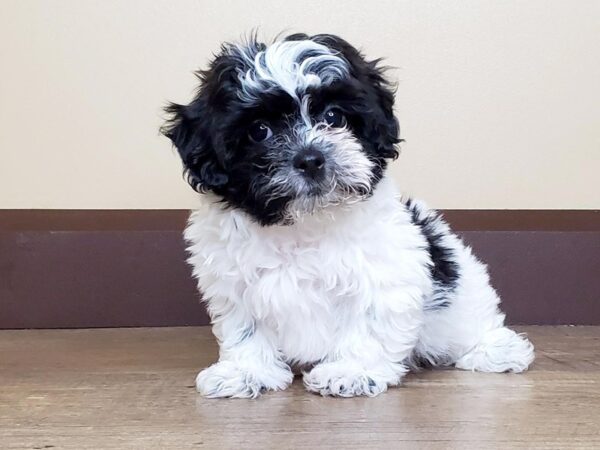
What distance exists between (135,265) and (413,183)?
86cm

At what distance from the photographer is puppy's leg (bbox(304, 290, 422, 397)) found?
1.86 m

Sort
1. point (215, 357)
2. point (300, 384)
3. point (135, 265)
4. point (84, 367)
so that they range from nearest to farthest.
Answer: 1. point (300, 384)
2. point (84, 367)
3. point (215, 357)
4. point (135, 265)

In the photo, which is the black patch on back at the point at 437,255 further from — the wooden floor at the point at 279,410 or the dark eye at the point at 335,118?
the dark eye at the point at 335,118

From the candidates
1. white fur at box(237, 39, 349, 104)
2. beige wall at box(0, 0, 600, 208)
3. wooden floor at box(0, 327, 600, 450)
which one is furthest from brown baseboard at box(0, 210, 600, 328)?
white fur at box(237, 39, 349, 104)

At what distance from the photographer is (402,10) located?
2641 millimetres

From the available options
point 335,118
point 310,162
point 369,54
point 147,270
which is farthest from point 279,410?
point 369,54

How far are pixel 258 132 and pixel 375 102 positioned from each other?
0.25 metres

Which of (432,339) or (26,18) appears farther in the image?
(26,18)

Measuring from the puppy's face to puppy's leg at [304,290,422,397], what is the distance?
0.26 m

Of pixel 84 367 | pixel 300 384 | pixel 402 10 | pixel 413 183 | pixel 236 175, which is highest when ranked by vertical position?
pixel 402 10

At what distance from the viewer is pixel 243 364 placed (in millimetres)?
1932

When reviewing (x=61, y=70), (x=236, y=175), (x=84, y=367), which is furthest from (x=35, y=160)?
(x=236, y=175)

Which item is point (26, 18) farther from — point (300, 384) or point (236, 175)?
point (300, 384)

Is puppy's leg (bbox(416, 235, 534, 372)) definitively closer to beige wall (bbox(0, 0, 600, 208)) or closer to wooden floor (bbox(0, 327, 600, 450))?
wooden floor (bbox(0, 327, 600, 450))
